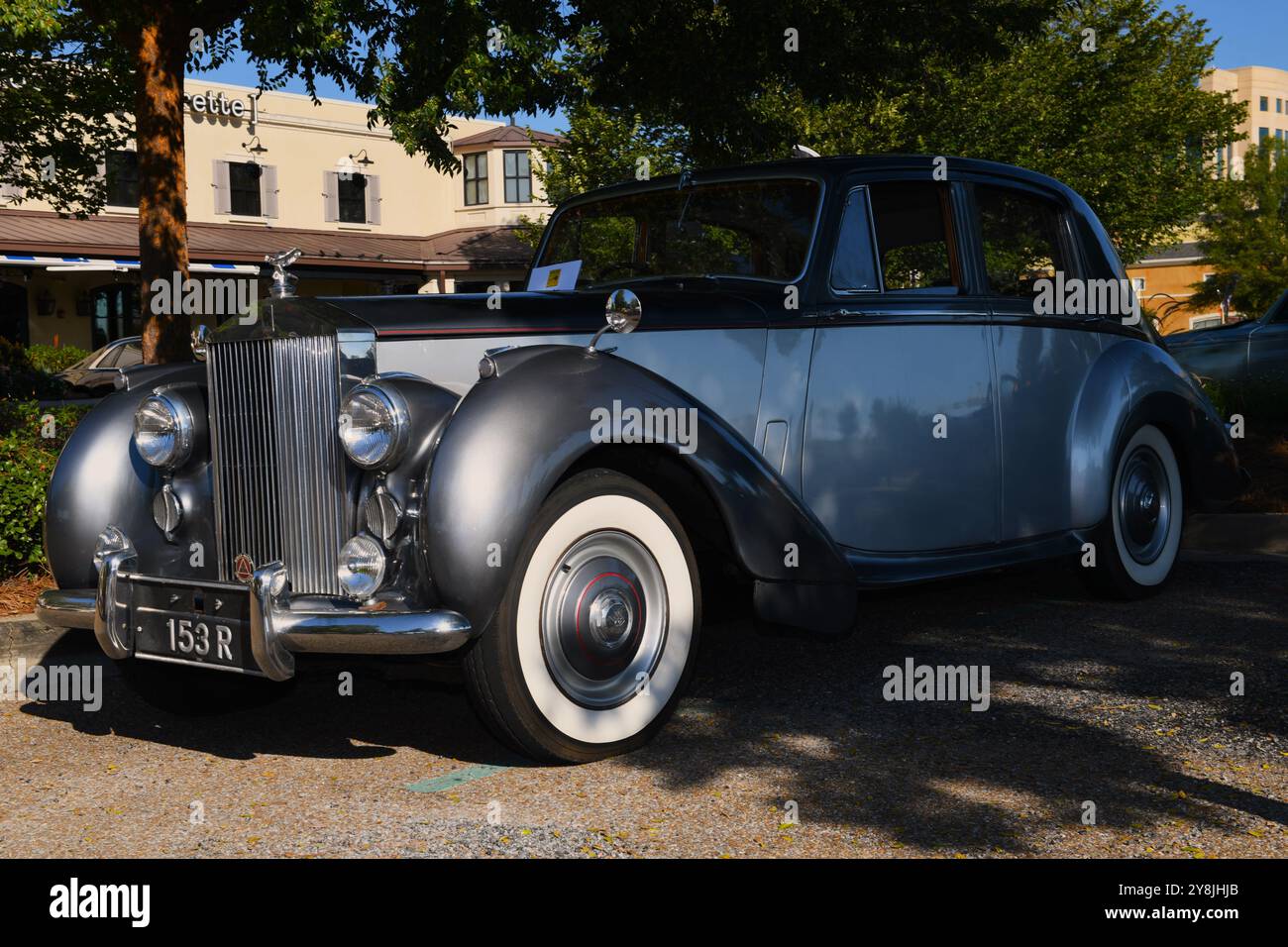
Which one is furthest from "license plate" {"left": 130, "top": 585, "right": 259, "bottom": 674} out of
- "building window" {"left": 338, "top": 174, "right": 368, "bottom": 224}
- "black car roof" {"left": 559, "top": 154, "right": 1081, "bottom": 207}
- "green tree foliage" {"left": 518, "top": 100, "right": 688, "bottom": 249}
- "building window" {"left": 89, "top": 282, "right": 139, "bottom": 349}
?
"building window" {"left": 338, "top": 174, "right": 368, "bottom": 224}

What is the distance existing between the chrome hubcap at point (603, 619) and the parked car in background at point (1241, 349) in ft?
30.1

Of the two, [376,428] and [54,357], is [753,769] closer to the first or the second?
[376,428]

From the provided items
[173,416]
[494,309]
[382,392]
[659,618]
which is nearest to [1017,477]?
[659,618]

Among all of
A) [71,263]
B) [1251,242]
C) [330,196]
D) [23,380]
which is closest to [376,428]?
[23,380]

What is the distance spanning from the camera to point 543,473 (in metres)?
3.54

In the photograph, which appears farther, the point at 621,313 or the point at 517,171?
the point at 517,171

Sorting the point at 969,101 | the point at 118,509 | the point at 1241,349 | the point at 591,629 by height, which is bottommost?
the point at 591,629

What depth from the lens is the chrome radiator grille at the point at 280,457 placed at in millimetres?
3730

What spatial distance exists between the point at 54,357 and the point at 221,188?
23.2 feet

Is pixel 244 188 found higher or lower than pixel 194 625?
higher

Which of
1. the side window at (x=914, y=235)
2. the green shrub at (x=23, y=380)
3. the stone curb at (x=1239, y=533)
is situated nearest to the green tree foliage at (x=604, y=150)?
the green shrub at (x=23, y=380)

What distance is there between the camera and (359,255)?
3259 cm

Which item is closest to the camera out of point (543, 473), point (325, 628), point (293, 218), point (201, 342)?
point (325, 628)

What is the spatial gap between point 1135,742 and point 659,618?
1.50 m
